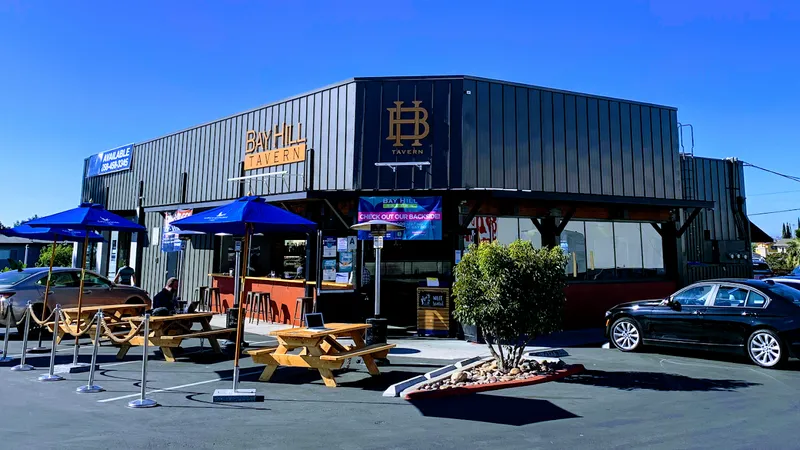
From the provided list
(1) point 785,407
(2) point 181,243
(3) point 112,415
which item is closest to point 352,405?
(3) point 112,415

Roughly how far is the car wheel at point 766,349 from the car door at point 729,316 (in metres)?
0.16

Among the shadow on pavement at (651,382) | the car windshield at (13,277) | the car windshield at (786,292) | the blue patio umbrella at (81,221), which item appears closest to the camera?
the shadow on pavement at (651,382)

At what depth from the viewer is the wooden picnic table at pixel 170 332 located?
9.39 meters

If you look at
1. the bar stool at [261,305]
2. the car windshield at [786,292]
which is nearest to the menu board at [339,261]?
the bar stool at [261,305]

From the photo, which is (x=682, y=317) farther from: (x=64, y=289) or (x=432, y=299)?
(x=64, y=289)

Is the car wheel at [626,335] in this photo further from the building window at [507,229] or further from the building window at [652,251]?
the building window at [652,251]

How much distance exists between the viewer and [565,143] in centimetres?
1541

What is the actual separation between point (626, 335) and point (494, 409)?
242 inches

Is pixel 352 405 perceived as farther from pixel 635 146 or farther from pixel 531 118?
pixel 635 146

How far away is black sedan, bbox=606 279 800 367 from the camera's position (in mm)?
9398

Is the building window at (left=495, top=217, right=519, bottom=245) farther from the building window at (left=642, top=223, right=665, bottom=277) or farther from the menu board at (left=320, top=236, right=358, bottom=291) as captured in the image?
the building window at (left=642, top=223, right=665, bottom=277)

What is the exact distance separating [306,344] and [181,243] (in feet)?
46.5

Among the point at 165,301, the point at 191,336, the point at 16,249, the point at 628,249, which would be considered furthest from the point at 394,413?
the point at 16,249

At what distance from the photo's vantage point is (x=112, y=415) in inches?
238
